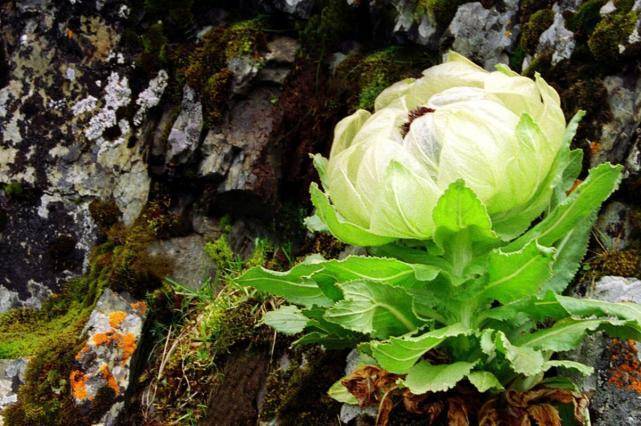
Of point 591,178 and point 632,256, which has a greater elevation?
point 591,178

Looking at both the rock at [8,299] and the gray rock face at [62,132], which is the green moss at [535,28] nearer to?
the gray rock face at [62,132]

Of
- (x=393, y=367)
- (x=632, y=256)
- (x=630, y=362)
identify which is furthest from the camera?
(x=632, y=256)

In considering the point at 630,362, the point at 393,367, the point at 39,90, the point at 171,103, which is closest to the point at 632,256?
the point at 630,362

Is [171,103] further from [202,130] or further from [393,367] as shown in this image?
[393,367]

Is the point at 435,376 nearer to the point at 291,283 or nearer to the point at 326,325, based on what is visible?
the point at 326,325

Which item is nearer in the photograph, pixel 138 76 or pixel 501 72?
pixel 501 72

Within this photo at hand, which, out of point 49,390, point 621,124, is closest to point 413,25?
point 621,124

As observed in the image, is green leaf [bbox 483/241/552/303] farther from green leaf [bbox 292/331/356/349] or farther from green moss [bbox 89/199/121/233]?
green moss [bbox 89/199/121/233]
